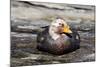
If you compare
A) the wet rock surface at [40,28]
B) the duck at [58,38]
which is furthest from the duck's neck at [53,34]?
the wet rock surface at [40,28]

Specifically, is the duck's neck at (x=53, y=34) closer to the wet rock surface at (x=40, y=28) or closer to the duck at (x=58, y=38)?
the duck at (x=58, y=38)

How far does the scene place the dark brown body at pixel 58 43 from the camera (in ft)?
8.02

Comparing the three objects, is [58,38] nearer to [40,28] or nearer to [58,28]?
[58,28]

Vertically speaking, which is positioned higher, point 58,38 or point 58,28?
point 58,28

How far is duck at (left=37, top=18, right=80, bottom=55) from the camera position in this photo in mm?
2449

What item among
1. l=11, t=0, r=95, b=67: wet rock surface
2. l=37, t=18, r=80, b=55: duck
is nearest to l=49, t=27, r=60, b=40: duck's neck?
l=37, t=18, r=80, b=55: duck

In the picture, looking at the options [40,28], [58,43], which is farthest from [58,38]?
[40,28]

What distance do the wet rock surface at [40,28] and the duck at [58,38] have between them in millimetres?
53

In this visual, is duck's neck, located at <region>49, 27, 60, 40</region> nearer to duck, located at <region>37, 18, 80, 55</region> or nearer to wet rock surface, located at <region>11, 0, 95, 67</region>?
duck, located at <region>37, 18, 80, 55</region>

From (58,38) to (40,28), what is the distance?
0.28 metres

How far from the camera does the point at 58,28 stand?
2.53m

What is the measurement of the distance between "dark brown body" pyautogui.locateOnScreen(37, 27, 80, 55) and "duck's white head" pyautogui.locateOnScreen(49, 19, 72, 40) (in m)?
0.05

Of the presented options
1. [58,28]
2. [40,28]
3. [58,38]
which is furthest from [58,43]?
[40,28]
